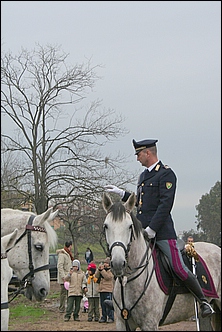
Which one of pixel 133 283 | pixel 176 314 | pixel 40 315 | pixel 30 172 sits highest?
pixel 30 172

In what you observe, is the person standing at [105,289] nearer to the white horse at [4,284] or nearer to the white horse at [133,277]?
the white horse at [133,277]

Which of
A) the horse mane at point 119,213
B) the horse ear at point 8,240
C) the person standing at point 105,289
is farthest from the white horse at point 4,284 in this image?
the person standing at point 105,289

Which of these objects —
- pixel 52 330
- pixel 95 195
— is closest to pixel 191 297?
pixel 52 330

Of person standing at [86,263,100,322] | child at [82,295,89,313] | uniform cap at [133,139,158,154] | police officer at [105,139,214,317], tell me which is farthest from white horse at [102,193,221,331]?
child at [82,295,89,313]

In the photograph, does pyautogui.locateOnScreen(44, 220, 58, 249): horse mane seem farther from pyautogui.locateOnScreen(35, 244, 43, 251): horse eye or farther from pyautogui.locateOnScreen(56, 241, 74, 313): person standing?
pyautogui.locateOnScreen(56, 241, 74, 313): person standing

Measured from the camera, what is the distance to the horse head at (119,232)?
553 centimetres

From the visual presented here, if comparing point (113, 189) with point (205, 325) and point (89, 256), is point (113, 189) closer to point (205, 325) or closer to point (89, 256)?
point (205, 325)

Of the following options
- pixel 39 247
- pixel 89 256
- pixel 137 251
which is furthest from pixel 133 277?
pixel 89 256

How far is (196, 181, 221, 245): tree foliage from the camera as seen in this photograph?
2010 inches

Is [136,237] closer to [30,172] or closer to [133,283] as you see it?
[133,283]

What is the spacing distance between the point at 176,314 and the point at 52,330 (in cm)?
623

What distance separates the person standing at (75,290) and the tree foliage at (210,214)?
34.4 metres

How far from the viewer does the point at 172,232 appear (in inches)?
261

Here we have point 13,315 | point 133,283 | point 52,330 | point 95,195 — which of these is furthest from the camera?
point 95,195
